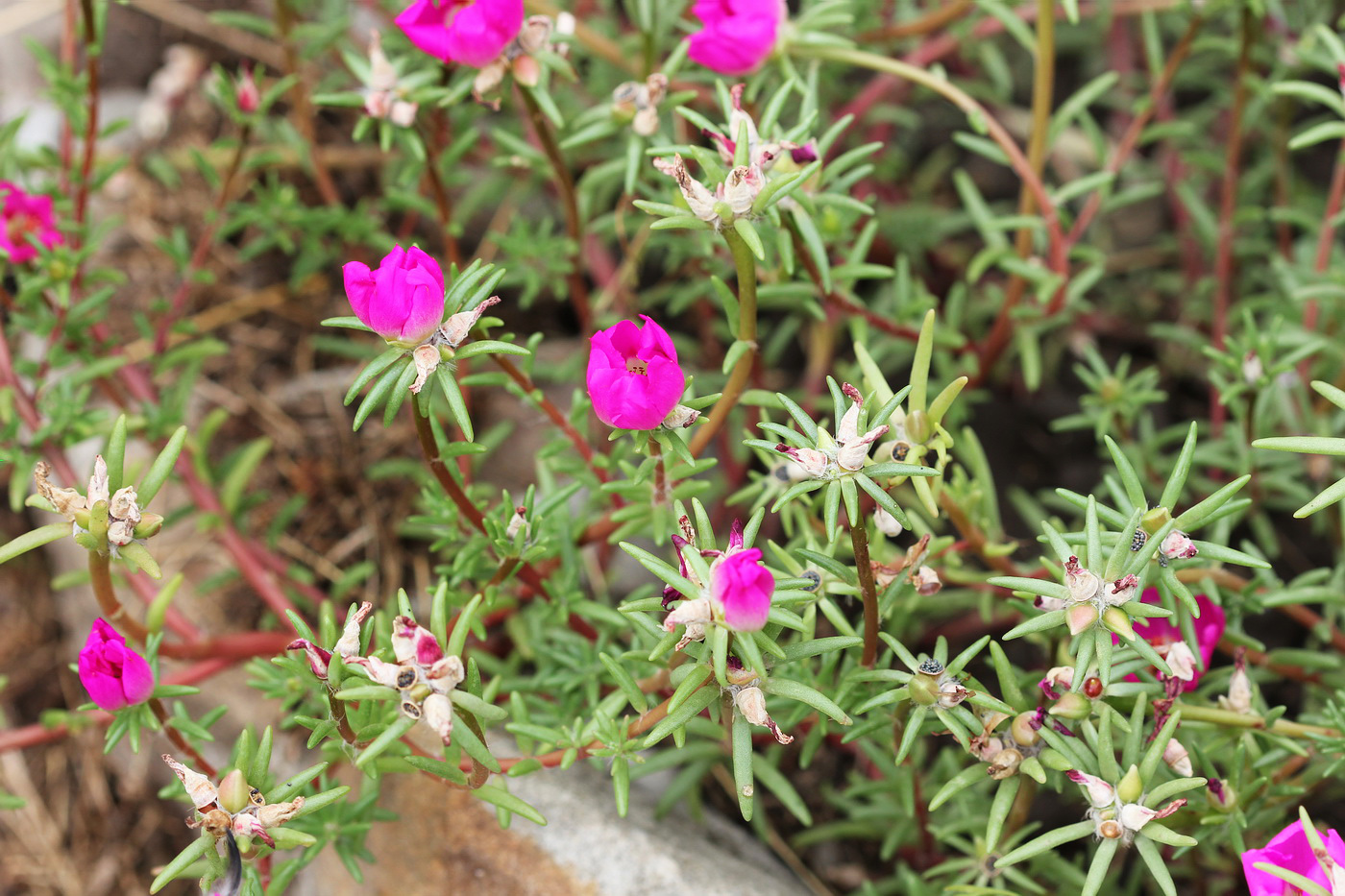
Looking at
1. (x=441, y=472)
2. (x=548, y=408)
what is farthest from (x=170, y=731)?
(x=548, y=408)

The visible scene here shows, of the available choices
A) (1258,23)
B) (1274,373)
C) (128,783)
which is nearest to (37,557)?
(128,783)

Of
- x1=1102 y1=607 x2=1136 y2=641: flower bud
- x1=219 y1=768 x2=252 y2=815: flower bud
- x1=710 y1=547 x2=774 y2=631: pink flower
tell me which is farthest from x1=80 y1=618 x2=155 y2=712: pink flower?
x1=1102 y1=607 x2=1136 y2=641: flower bud

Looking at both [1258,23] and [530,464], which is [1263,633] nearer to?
[1258,23]

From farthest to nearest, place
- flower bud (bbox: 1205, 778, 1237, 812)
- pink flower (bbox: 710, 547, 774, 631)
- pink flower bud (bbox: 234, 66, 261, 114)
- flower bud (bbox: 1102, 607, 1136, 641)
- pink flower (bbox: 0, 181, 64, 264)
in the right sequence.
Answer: pink flower bud (bbox: 234, 66, 261, 114) → pink flower (bbox: 0, 181, 64, 264) → flower bud (bbox: 1205, 778, 1237, 812) → flower bud (bbox: 1102, 607, 1136, 641) → pink flower (bbox: 710, 547, 774, 631)

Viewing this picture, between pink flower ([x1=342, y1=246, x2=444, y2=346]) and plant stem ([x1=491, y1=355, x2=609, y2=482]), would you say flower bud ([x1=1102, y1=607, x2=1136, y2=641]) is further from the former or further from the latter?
pink flower ([x1=342, y1=246, x2=444, y2=346])

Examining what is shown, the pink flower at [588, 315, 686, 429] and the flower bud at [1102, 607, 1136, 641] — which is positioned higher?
the pink flower at [588, 315, 686, 429]

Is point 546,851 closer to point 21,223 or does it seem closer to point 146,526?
point 146,526
